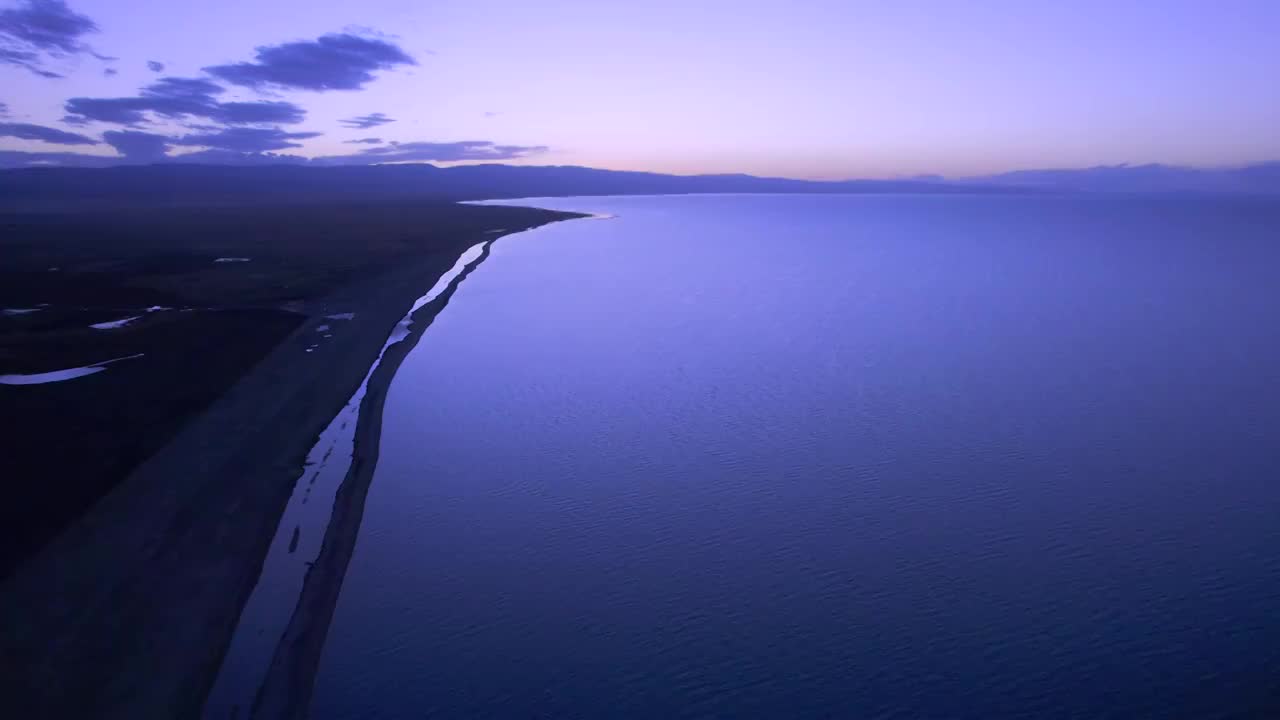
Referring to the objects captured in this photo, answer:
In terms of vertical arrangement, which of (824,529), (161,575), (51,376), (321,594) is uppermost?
(51,376)

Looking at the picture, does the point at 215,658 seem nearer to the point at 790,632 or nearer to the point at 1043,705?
the point at 790,632

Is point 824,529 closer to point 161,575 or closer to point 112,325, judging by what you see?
point 161,575

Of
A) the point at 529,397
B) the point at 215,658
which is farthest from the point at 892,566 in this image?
the point at 529,397

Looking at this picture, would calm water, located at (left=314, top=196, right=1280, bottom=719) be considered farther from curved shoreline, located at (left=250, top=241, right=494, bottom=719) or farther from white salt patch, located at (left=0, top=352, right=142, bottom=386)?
white salt patch, located at (left=0, top=352, right=142, bottom=386)

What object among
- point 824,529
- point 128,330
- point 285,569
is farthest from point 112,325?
point 824,529

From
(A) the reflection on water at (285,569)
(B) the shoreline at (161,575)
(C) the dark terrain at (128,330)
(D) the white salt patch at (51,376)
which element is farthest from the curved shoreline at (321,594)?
(D) the white salt patch at (51,376)

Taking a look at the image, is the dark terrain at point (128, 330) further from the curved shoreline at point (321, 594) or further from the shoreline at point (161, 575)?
the curved shoreline at point (321, 594)
